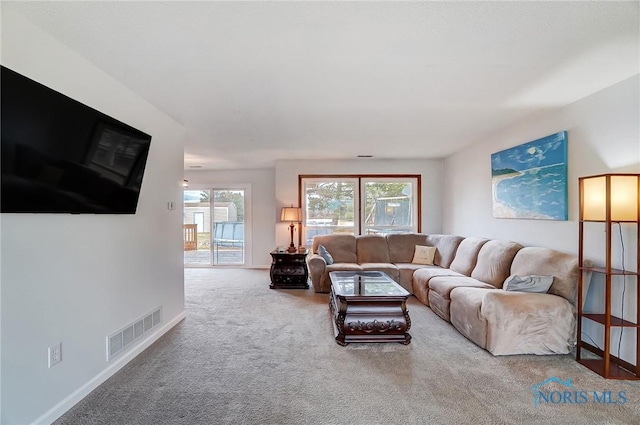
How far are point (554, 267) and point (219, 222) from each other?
21.1 feet

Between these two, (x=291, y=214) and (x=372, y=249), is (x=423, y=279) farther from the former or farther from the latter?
(x=291, y=214)

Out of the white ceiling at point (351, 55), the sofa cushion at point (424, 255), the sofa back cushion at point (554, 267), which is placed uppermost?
the white ceiling at point (351, 55)

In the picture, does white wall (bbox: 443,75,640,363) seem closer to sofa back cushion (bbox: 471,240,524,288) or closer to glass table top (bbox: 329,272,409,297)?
sofa back cushion (bbox: 471,240,524,288)

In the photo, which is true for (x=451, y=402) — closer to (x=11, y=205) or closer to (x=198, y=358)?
(x=198, y=358)

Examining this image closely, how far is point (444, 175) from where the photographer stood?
248 inches

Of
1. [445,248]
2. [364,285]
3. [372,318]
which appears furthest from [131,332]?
[445,248]

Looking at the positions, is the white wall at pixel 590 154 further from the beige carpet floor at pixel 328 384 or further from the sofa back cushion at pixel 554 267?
the beige carpet floor at pixel 328 384

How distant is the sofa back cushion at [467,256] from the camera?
14.5 ft

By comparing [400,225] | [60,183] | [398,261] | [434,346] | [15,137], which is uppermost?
[15,137]

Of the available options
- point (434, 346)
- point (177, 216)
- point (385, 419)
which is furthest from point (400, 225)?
point (385, 419)

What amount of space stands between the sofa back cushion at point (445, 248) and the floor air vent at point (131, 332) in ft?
13.7

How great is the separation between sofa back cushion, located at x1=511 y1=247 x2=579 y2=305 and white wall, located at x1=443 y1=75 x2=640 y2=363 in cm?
17

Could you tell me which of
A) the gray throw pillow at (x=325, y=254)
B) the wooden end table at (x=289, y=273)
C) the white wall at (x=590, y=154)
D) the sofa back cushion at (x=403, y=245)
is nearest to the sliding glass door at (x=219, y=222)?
the wooden end table at (x=289, y=273)

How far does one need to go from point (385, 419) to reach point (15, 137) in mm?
2675
